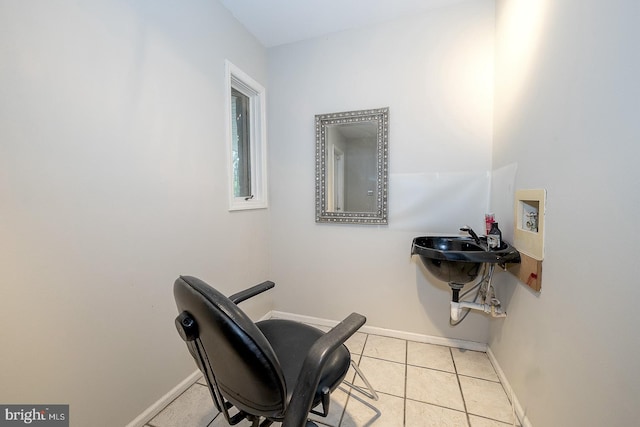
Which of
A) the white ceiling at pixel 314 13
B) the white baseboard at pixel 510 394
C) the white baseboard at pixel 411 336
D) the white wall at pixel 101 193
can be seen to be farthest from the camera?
the white baseboard at pixel 411 336

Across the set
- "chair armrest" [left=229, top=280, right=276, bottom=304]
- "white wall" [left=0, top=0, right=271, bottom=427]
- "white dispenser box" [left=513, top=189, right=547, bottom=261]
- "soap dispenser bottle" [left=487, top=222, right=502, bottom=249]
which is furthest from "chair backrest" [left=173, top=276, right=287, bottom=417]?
"soap dispenser bottle" [left=487, top=222, right=502, bottom=249]

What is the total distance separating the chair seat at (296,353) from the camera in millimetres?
950

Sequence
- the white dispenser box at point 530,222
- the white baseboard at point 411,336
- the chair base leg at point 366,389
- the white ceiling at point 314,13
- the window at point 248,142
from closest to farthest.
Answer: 1. the white dispenser box at point 530,222
2. the chair base leg at point 366,389
3. the white ceiling at point 314,13
4. the white baseboard at point 411,336
5. the window at point 248,142

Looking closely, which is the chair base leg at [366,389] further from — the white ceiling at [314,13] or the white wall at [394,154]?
the white ceiling at [314,13]

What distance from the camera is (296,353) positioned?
43.8 inches

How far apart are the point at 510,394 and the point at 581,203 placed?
118 centimetres

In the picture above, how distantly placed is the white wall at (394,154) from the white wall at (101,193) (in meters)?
0.73

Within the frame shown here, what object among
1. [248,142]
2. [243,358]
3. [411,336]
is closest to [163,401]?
[243,358]

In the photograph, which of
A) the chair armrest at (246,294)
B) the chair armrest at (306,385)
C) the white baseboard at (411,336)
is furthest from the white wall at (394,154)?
the chair armrest at (306,385)

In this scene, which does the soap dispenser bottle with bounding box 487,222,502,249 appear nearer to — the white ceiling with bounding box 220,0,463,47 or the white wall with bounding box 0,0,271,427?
the white ceiling with bounding box 220,0,463,47

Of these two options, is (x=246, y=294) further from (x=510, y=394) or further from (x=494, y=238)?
(x=510, y=394)

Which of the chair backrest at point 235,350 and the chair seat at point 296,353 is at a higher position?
the chair backrest at point 235,350

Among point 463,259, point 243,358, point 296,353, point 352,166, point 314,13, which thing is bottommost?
point 296,353

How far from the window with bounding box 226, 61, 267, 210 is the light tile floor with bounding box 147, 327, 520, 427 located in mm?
1267
